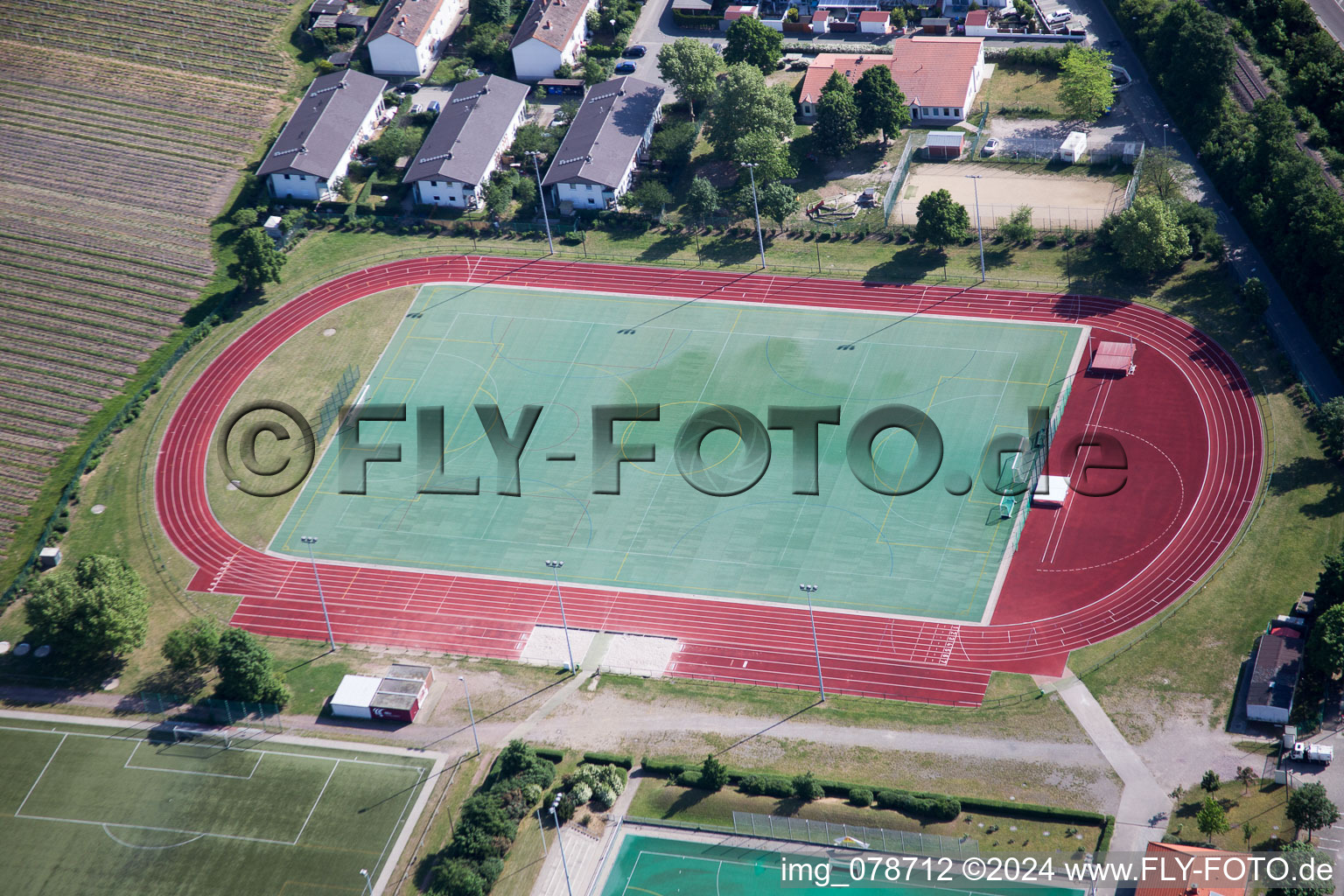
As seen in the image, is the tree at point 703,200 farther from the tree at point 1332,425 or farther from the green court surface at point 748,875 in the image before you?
the green court surface at point 748,875

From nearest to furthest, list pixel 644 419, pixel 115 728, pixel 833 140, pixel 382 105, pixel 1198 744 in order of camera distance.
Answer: pixel 1198 744, pixel 115 728, pixel 644 419, pixel 833 140, pixel 382 105

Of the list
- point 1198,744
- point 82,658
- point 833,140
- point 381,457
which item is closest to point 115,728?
point 82,658

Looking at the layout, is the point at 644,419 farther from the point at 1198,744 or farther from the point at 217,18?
the point at 217,18

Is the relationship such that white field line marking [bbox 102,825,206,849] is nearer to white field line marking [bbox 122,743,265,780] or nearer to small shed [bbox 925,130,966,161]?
white field line marking [bbox 122,743,265,780]

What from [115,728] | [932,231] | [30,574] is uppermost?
[932,231]

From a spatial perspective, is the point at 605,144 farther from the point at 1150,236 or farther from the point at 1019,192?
the point at 1150,236

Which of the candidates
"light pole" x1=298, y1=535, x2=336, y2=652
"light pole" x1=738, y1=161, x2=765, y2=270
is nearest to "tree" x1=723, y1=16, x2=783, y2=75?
"light pole" x1=738, y1=161, x2=765, y2=270
